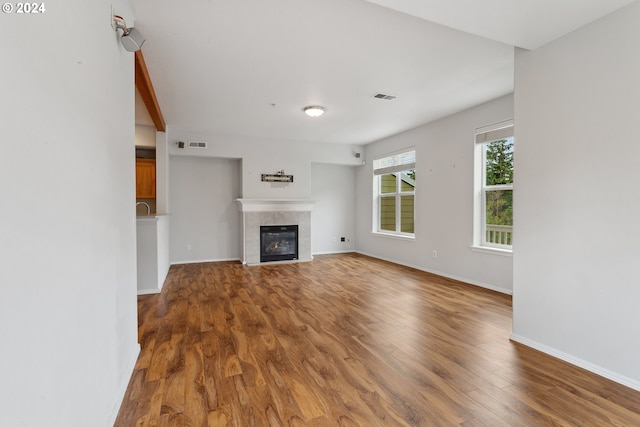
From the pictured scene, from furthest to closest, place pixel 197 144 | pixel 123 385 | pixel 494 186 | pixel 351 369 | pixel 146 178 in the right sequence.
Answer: pixel 197 144
pixel 146 178
pixel 494 186
pixel 351 369
pixel 123 385

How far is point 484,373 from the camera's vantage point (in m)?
2.11

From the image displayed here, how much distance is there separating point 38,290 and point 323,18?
8.06ft

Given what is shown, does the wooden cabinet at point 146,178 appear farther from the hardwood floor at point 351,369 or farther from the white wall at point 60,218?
the white wall at point 60,218

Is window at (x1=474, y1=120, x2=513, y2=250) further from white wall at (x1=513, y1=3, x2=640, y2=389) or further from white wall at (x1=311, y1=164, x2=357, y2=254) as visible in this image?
white wall at (x1=311, y1=164, x2=357, y2=254)

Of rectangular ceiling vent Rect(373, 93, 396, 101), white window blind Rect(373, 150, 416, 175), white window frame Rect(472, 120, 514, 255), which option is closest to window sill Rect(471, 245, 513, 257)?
white window frame Rect(472, 120, 514, 255)

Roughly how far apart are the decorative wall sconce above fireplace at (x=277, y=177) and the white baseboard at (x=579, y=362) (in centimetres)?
492

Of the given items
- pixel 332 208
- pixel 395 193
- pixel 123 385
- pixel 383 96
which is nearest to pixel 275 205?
pixel 332 208

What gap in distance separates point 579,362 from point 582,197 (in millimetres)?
1213

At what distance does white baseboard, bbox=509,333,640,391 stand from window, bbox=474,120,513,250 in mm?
1871

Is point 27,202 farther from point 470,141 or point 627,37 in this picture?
point 470,141

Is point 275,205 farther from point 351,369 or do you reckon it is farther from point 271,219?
point 351,369

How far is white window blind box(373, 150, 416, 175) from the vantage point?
5.92 metres

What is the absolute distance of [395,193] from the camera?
646 cm

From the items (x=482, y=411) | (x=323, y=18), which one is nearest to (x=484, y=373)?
(x=482, y=411)
